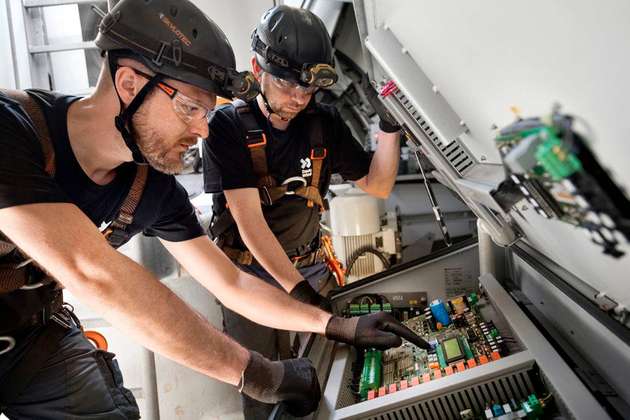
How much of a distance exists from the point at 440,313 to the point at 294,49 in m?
1.22

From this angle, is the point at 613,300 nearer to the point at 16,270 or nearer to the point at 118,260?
the point at 118,260

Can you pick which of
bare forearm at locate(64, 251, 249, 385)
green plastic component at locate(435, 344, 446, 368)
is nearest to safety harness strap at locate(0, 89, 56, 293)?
bare forearm at locate(64, 251, 249, 385)

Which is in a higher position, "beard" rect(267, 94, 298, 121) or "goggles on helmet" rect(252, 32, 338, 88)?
"goggles on helmet" rect(252, 32, 338, 88)

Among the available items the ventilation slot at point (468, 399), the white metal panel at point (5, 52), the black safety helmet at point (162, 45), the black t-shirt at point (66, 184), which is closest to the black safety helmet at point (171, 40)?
the black safety helmet at point (162, 45)

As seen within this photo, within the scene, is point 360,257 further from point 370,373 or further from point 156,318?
point 156,318

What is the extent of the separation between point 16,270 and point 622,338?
1.53 meters

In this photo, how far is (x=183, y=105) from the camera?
4.36ft

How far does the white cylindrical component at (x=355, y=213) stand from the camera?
123 inches

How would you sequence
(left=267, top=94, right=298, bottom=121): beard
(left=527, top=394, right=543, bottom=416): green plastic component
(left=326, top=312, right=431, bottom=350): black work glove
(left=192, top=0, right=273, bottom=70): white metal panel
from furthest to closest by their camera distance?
1. (left=192, top=0, right=273, bottom=70): white metal panel
2. (left=267, top=94, right=298, bottom=121): beard
3. (left=326, top=312, right=431, bottom=350): black work glove
4. (left=527, top=394, right=543, bottom=416): green plastic component

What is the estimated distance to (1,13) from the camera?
318 cm

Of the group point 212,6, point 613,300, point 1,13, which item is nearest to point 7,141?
point 613,300

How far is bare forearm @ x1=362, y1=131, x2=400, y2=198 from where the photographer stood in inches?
87.1

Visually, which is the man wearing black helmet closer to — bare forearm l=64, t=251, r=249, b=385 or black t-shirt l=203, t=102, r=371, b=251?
black t-shirt l=203, t=102, r=371, b=251

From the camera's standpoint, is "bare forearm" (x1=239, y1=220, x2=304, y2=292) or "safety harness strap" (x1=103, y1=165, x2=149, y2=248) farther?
"bare forearm" (x1=239, y1=220, x2=304, y2=292)
